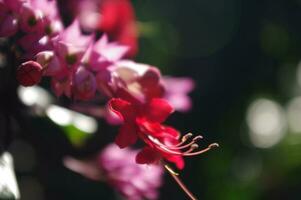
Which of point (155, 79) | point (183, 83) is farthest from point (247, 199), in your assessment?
point (155, 79)

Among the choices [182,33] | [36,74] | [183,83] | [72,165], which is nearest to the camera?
[36,74]

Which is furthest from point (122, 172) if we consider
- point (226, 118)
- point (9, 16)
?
point (226, 118)

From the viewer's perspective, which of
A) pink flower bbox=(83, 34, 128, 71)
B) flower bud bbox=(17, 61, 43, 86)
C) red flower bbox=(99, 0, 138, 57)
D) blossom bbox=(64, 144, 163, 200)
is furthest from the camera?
red flower bbox=(99, 0, 138, 57)

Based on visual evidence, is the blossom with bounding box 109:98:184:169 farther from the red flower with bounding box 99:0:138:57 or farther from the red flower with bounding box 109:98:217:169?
the red flower with bounding box 99:0:138:57

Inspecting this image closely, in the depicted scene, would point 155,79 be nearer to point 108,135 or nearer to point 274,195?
point 108,135

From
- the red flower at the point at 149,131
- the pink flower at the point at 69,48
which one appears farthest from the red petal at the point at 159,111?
the pink flower at the point at 69,48

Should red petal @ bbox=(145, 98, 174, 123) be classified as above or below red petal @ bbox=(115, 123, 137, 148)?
above

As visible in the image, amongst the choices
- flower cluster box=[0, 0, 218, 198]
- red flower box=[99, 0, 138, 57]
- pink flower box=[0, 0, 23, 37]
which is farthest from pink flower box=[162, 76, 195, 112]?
pink flower box=[0, 0, 23, 37]
